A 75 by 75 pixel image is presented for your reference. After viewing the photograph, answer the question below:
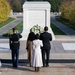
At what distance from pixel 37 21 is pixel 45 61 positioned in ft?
30.5

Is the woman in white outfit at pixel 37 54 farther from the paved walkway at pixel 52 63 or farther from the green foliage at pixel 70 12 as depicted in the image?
the green foliage at pixel 70 12

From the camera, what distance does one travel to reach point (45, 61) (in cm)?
1395

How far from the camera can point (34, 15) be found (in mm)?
22844

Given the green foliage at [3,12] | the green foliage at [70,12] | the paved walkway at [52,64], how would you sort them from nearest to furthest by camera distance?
1. the paved walkway at [52,64]
2. the green foliage at [70,12]
3. the green foliage at [3,12]

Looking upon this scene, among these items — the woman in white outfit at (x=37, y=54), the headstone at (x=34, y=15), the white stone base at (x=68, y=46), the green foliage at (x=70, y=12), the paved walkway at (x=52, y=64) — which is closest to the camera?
the woman in white outfit at (x=37, y=54)

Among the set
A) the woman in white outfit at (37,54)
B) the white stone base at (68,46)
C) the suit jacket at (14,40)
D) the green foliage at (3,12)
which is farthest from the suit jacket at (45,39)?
the green foliage at (3,12)

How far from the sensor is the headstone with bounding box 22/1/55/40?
22688 millimetres

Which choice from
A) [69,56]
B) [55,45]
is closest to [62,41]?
[55,45]

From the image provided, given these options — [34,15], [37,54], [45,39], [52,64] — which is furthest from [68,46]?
[37,54]

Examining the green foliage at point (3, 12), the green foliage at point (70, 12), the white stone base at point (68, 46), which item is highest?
the white stone base at point (68, 46)

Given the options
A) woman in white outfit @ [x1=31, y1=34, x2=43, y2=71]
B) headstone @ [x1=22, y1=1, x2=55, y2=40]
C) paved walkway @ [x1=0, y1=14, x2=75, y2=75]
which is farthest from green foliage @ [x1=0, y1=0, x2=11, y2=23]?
woman in white outfit @ [x1=31, y1=34, x2=43, y2=71]

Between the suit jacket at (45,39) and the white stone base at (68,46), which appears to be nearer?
the suit jacket at (45,39)

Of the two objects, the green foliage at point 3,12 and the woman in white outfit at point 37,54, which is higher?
the woman in white outfit at point 37,54

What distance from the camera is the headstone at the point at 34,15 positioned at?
893 inches
